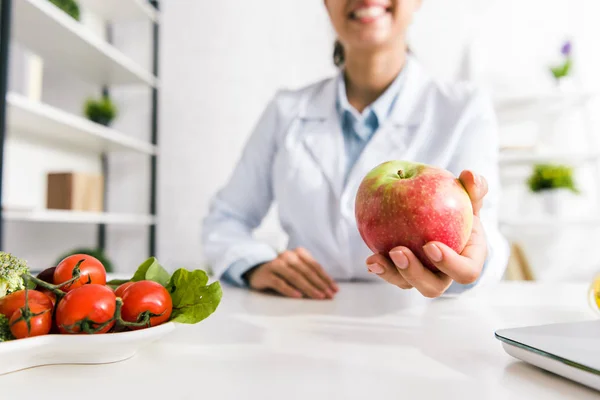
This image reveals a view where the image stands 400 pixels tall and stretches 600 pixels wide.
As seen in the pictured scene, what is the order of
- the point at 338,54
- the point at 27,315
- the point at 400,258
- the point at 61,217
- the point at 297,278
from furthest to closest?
the point at 61,217 < the point at 338,54 < the point at 297,278 < the point at 400,258 < the point at 27,315

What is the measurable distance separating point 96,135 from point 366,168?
5.22 ft

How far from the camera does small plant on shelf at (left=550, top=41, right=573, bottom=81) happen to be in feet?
7.01

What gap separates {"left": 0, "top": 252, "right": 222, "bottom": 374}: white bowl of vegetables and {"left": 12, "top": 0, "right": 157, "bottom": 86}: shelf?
5.23 feet

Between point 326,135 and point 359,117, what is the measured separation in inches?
3.7

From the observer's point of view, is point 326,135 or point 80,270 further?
point 326,135

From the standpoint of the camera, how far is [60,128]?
6.45 feet

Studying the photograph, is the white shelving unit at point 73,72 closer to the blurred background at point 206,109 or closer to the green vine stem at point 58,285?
the blurred background at point 206,109

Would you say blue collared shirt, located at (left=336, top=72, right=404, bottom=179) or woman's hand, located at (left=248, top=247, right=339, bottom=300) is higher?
blue collared shirt, located at (left=336, top=72, right=404, bottom=179)

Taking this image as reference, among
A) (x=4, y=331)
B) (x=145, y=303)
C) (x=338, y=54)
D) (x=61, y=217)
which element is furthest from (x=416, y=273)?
(x=61, y=217)

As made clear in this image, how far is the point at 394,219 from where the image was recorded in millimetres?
481

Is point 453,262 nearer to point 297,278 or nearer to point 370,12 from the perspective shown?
point 297,278

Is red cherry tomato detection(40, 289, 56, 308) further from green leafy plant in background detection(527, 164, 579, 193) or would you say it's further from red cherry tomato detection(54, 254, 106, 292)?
green leafy plant in background detection(527, 164, 579, 193)

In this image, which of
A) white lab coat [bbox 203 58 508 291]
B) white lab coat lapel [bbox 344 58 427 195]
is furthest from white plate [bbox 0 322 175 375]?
white lab coat lapel [bbox 344 58 427 195]

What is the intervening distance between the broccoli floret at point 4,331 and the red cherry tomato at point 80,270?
0.05 meters
